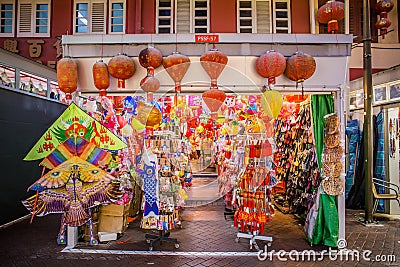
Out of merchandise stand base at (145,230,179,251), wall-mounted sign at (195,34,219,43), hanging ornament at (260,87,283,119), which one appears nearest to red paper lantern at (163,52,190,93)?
wall-mounted sign at (195,34,219,43)

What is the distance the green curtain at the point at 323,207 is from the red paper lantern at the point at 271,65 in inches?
45.3

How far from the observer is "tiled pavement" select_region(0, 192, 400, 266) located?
4.30 metres

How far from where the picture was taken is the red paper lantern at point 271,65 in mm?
4453

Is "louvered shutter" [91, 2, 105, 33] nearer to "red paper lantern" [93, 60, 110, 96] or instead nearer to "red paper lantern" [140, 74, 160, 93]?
"red paper lantern" [93, 60, 110, 96]

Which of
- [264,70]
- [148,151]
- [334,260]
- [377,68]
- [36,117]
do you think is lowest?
[334,260]

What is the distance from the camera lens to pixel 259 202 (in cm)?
496

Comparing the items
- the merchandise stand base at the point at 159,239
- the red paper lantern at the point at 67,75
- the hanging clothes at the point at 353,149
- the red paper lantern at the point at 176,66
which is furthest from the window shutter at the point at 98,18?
the hanging clothes at the point at 353,149

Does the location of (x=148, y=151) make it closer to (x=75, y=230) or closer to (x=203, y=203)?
(x=75, y=230)

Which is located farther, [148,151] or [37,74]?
[37,74]

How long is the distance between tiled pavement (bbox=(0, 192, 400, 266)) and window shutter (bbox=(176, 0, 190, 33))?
546 centimetres

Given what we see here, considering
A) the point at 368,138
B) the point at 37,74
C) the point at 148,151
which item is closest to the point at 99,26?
the point at 37,74

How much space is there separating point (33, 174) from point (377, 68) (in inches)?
409

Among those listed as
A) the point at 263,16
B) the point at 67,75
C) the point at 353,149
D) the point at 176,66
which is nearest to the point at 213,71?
the point at 176,66

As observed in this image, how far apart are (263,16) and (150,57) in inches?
228
